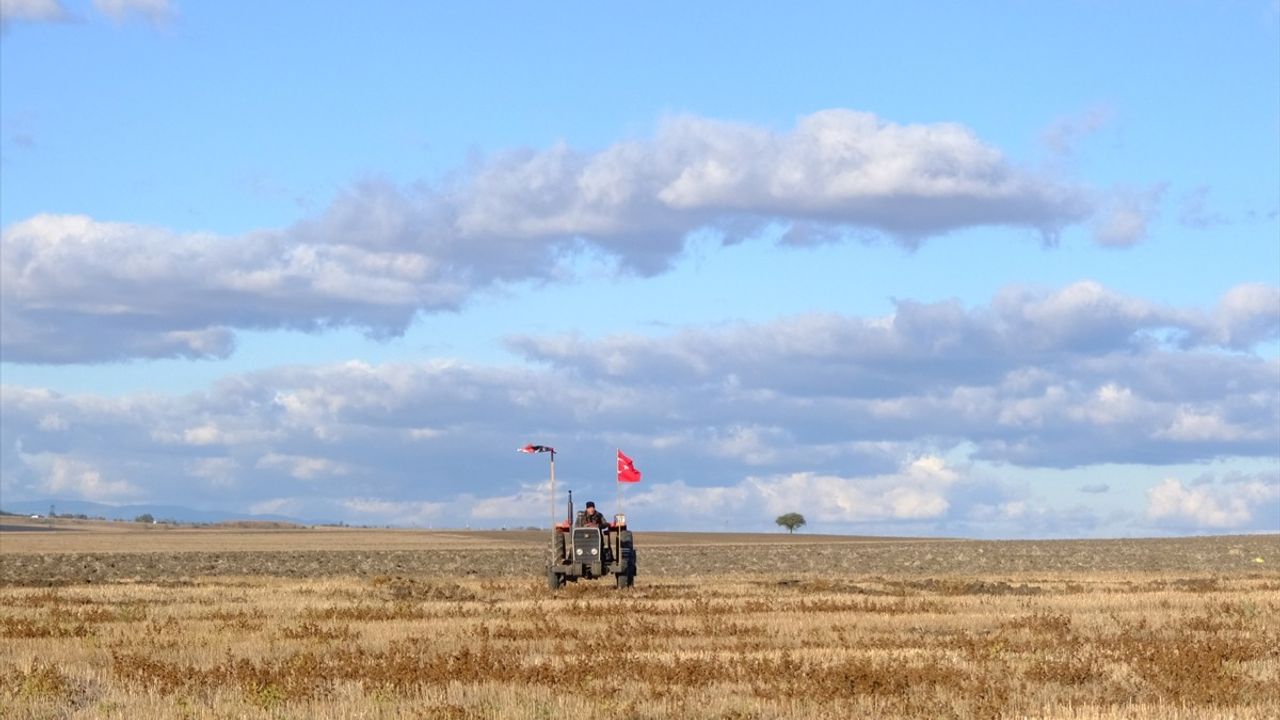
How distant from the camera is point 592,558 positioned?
135ft

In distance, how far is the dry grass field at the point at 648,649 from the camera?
57.6 feet

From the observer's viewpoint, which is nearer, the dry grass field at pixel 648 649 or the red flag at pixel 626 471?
the dry grass field at pixel 648 649

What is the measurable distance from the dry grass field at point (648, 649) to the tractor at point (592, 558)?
1.70 feet

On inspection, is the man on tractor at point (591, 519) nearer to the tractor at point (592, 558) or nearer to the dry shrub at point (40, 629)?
the tractor at point (592, 558)

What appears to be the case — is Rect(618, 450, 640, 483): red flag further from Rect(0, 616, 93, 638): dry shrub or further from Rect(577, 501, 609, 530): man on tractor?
Rect(0, 616, 93, 638): dry shrub

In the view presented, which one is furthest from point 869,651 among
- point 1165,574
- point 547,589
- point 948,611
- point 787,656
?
point 1165,574

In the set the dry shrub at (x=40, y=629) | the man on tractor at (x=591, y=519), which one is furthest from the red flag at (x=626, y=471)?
the dry shrub at (x=40, y=629)

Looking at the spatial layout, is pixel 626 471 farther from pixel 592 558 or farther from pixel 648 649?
pixel 648 649

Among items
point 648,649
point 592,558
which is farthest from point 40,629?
point 592,558

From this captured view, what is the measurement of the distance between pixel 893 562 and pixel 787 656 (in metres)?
47.5

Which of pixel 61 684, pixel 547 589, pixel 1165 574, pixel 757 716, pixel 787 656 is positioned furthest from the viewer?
pixel 1165 574

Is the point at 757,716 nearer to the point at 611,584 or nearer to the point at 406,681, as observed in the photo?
the point at 406,681

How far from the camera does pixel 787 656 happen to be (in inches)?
850

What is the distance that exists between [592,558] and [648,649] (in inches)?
689
